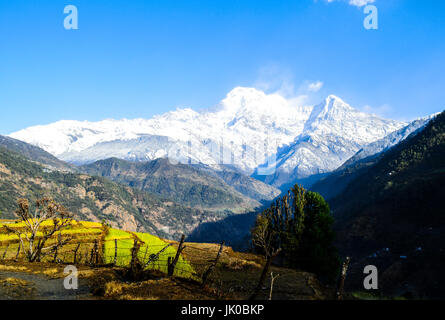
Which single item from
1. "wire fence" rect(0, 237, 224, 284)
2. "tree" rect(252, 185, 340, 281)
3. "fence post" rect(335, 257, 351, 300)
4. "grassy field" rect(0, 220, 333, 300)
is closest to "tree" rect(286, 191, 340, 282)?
"tree" rect(252, 185, 340, 281)

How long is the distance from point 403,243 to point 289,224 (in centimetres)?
5192

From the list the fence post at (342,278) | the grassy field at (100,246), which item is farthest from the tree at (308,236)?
the fence post at (342,278)

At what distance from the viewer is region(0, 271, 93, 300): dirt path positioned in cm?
1595

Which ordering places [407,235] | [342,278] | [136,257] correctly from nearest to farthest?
[342,278]
[136,257]
[407,235]

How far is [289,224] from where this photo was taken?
5638cm

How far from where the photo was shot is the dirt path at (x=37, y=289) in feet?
52.3

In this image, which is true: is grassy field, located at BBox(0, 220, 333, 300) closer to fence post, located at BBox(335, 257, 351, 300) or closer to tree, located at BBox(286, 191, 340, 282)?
fence post, located at BBox(335, 257, 351, 300)

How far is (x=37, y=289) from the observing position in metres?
17.5

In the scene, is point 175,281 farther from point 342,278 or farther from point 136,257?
point 342,278

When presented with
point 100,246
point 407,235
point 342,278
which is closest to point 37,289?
point 342,278

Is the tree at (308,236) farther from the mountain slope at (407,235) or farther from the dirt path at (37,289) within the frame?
the dirt path at (37,289)
